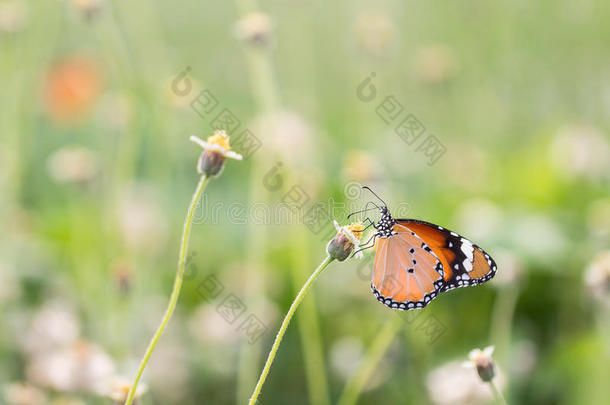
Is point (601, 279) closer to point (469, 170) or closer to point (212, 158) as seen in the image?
point (212, 158)

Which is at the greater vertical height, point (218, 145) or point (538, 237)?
point (218, 145)

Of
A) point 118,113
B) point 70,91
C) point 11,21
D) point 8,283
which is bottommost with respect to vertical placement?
point 8,283

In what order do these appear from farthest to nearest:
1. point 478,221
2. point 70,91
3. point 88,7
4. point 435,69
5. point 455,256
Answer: point 70,91 → point 435,69 → point 478,221 → point 88,7 → point 455,256

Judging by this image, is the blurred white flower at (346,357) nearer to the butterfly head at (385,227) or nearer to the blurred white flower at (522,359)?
the blurred white flower at (522,359)

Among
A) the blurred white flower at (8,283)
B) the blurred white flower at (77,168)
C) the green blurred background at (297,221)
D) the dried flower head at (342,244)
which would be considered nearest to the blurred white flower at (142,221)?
the green blurred background at (297,221)

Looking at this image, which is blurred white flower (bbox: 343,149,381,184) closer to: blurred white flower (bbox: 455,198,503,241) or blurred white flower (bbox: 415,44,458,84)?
blurred white flower (bbox: 455,198,503,241)

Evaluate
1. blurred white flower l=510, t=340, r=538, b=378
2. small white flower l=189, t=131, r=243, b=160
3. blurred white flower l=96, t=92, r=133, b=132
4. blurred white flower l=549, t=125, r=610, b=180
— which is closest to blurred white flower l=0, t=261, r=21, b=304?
blurred white flower l=96, t=92, r=133, b=132

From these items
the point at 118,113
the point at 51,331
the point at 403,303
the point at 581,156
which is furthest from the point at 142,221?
the point at 581,156
